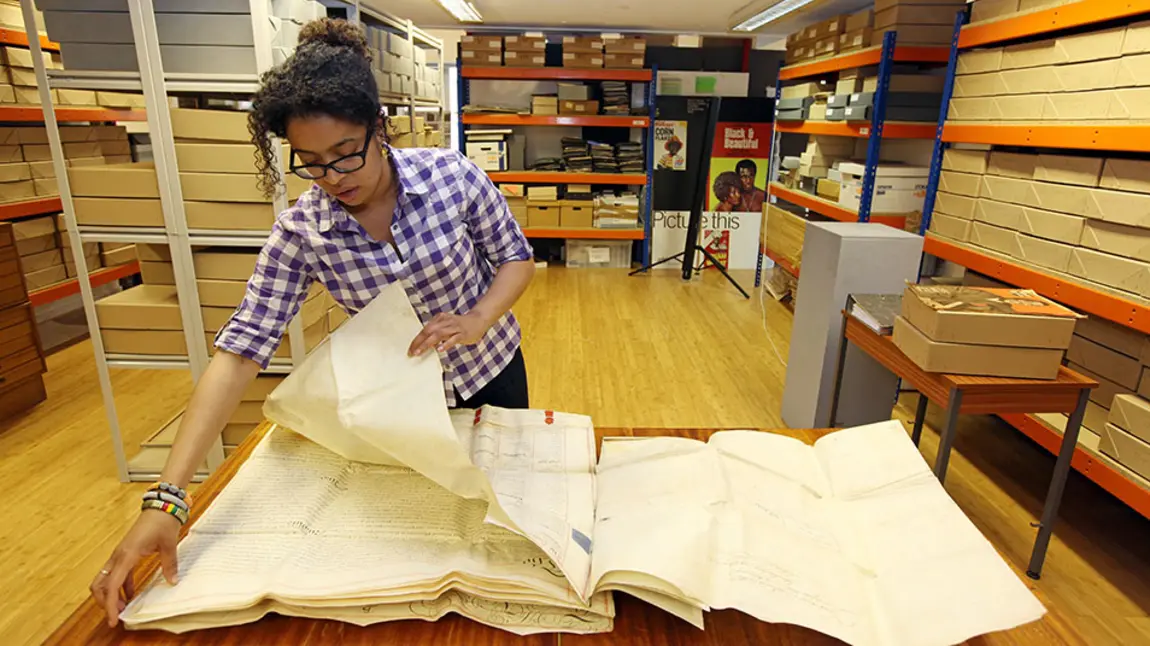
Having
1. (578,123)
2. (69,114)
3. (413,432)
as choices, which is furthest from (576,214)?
(413,432)

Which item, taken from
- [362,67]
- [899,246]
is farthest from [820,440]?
[899,246]

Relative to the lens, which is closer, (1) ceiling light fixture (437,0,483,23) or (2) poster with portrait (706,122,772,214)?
(1) ceiling light fixture (437,0,483,23)

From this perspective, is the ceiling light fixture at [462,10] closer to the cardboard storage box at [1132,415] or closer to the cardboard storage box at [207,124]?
the cardboard storage box at [207,124]

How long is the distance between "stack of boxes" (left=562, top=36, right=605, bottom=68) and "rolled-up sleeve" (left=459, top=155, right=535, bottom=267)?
16.4ft

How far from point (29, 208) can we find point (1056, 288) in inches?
191

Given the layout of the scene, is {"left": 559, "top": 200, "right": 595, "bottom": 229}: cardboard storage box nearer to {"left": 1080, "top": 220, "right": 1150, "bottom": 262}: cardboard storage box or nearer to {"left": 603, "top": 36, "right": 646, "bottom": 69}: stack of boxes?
{"left": 603, "top": 36, "right": 646, "bottom": 69}: stack of boxes

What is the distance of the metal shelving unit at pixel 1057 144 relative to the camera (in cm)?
195

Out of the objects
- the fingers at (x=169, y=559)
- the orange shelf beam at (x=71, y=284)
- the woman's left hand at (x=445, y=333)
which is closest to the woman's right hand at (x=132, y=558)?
the fingers at (x=169, y=559)

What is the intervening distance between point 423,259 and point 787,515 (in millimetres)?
763

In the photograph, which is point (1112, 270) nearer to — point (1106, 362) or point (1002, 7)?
point (1106, 362)

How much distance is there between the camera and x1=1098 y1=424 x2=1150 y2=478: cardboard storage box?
74.6 inches

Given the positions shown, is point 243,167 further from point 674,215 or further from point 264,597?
point 674,215

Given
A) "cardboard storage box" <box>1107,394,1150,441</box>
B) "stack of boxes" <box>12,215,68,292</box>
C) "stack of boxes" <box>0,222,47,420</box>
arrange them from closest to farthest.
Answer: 1. "cardboard storage box" <box>1107,394,1150,441</box>
2. "stack of boxes" <box>0,222,47,420</box>
3. "stack of boxes" <box>12,215,68,292</box>

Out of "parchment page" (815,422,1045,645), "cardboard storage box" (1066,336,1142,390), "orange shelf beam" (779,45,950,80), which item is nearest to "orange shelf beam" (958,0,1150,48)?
"orange shelf beam" (779,45,950,80)
